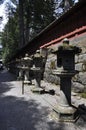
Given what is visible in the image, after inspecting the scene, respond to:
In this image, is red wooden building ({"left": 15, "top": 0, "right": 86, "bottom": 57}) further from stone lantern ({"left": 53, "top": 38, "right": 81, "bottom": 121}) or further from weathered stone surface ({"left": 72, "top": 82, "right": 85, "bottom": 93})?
stone lantern ({"left": 53, "top": 38, "right": 81, "bottom": 121})

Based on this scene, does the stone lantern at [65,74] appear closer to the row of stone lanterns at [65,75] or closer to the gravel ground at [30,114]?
the row of stone lanterns at [65,75]

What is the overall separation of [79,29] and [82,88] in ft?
8.31

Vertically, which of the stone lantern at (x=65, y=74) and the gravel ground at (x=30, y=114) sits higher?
the stone lantern at (x=65, y=74)

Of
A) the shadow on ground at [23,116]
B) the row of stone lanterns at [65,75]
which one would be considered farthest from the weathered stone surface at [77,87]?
the row of stone lanterns at [65,75]

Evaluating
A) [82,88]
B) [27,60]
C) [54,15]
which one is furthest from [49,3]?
[82,88]

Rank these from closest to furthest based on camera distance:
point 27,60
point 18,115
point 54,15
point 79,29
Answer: point 18,115 → point 79,29 → point 27,60 → point 54,15

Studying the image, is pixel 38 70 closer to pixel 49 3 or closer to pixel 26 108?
pixel 26 108

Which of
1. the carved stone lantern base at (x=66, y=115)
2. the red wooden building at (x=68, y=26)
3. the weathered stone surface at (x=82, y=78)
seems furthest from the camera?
the red wooden building at (x=68, y=26)

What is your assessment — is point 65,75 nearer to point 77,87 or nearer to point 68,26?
point 77,87

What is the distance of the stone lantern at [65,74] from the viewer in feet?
20.3

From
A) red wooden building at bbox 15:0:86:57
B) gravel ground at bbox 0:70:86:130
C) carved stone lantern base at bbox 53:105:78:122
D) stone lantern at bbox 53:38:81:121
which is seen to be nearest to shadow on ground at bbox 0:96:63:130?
gravel ground at bbox 0:70:86:130

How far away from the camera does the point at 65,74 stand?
247 inches

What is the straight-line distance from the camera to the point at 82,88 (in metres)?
9.42

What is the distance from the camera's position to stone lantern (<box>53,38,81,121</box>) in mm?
6188
